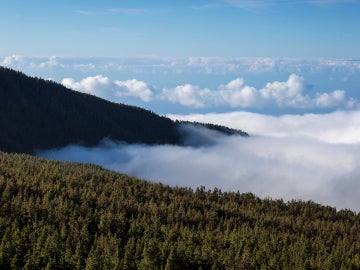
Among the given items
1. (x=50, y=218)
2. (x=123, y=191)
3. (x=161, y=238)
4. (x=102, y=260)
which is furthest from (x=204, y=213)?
(x=102, y=260)

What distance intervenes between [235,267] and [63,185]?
10018cm

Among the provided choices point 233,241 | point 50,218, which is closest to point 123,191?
point 50,218

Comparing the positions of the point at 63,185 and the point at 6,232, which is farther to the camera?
the point at 63,185

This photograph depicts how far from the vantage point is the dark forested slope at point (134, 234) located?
103m

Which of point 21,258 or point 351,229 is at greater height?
point 351,229

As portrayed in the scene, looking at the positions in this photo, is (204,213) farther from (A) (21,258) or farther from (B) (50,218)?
(A) (21,258)

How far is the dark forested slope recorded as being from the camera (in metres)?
103

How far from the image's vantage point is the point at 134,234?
132250 millimetres

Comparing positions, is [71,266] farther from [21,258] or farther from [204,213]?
[204,213]

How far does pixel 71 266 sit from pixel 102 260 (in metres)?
6.32

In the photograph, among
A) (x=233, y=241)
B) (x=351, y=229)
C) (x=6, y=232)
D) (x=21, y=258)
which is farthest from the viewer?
(x=351, y=229)

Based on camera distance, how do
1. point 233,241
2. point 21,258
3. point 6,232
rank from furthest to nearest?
1. point 233,241
2. point 6,232
3. point 21,258

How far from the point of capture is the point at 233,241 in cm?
12900

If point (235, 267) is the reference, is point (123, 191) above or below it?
above
